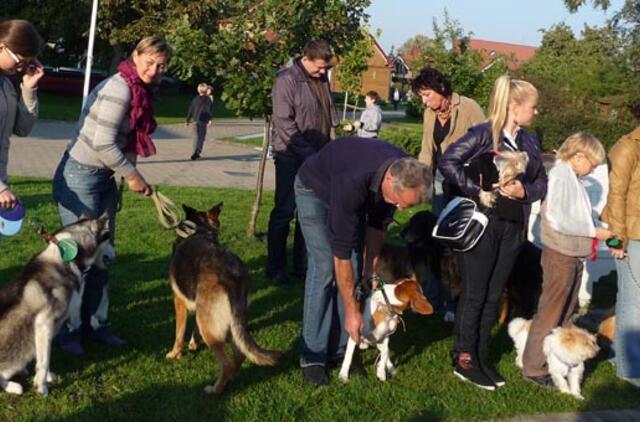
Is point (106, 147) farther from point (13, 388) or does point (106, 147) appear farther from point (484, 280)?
point (484, 280)

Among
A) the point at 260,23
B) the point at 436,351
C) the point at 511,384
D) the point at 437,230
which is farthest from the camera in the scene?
the point at 260,23

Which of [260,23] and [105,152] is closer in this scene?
[105,152]

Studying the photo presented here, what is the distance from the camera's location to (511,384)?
199 inches

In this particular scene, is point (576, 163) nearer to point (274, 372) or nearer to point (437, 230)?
point (437, 230)

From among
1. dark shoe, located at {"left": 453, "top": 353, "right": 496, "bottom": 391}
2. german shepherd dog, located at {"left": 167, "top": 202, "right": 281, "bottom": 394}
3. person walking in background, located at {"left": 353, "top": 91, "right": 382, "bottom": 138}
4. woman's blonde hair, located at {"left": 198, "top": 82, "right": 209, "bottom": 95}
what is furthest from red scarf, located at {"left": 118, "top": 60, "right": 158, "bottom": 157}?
woman's blonde hair, located at {"left": 198, "top": 82, "right": 209, "bottom": 95}

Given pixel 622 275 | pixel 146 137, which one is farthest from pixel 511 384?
pixel 146 137

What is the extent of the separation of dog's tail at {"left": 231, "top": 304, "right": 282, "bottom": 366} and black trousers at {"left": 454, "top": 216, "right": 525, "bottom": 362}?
1.39 meters

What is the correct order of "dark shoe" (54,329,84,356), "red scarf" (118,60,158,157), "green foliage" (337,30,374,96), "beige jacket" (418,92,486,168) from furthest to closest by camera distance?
"green foliage" (337,30,374,96) < "beige jacket" (418,92,486,168) < "dark shoe" (54,329,84,356) < "red scarf" (118,60,158,157)

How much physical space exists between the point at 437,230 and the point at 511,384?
1286 mm

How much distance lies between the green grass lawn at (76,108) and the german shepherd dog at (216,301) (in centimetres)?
2004

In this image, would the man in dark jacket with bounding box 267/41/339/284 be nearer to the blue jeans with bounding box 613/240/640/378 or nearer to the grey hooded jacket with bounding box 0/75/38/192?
the grey hooded jacket with bounding box 0/75/38/192

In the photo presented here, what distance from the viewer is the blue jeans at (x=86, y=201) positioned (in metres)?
4.57

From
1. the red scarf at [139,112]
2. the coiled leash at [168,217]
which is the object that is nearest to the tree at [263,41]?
the coiled leash at [168,217]

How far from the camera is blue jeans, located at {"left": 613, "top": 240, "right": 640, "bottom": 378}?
5105 mm
